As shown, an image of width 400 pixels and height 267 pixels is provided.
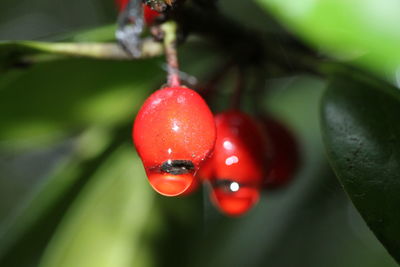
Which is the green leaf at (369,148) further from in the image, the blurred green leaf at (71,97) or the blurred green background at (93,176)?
the blurred green leaf at (71,97)

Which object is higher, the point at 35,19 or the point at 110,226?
the point at 110,226

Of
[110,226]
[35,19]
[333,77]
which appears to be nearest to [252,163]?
[333,77]

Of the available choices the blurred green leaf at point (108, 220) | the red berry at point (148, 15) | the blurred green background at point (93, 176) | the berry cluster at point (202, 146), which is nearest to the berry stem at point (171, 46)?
the berry cluster at point (202, 146)

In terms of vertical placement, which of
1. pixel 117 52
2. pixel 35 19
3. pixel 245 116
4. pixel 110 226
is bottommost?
pixel 35 19

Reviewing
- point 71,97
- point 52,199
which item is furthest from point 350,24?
point 52,199

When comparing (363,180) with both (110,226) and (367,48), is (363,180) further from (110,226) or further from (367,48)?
(110,226)

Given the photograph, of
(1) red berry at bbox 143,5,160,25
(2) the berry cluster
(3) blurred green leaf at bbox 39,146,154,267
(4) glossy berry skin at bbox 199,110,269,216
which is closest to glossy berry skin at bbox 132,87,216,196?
(2) the berry cluster
